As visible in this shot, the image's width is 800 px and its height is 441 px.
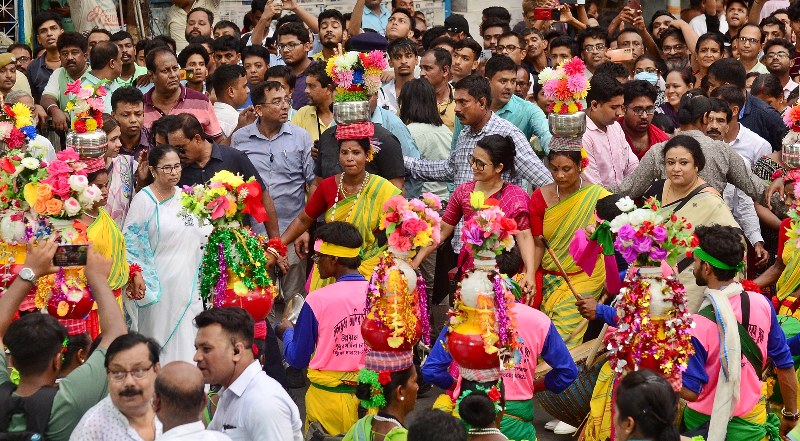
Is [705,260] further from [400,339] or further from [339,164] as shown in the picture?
[339,164]

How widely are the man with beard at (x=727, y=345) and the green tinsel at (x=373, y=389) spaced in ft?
5.16

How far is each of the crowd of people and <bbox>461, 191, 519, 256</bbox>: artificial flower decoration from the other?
9cm

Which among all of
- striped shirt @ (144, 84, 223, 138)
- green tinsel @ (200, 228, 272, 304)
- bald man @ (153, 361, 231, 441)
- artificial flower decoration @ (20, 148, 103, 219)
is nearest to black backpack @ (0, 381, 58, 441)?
bald man @ (153, 361, 231, 441)

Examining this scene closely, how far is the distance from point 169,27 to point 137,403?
10.3 meters

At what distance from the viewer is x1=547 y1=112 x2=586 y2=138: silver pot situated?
837cm

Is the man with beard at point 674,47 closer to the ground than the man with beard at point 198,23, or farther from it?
closer to the ground

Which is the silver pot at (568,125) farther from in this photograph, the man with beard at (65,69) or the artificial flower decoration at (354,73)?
the man with beard at (65,69)

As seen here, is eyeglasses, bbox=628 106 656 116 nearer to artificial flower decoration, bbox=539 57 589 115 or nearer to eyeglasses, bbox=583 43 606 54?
artificial flower decoration, bbox=539 57 589 115

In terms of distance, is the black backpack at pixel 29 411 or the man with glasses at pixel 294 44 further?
the man with glasses at pixel 294 44

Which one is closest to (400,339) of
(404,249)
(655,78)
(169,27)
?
(404,249)

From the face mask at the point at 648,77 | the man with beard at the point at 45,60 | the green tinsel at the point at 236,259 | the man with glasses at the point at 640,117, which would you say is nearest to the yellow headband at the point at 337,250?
the green tinsel at the point at 236,259

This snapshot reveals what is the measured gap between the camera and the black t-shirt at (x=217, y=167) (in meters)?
8.72

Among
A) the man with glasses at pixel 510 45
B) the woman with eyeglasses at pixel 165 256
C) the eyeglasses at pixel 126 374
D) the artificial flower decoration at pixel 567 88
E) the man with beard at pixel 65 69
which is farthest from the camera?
the man with glasses at pixel 510 45

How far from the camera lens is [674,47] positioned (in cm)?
1359
